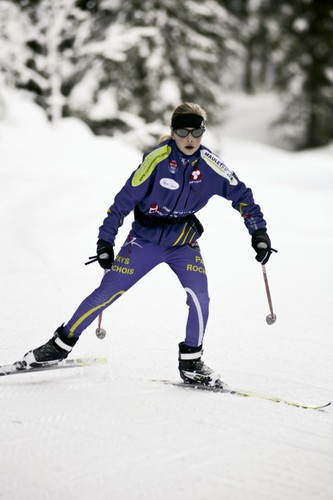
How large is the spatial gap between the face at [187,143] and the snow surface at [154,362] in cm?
165

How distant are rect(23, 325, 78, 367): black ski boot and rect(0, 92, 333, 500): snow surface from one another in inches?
6.4

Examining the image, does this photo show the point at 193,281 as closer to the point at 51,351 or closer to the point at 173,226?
the point at 173,226

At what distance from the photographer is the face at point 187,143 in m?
3.88

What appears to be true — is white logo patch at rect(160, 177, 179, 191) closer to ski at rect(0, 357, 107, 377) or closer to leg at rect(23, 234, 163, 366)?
leg at rect(23, 234, 163, 366)

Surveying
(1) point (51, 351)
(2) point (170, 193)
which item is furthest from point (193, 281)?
(1) point (51, 351)

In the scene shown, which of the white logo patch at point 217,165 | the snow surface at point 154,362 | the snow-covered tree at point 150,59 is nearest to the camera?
the snow surface at point 154,362

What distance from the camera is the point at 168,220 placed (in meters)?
4.09

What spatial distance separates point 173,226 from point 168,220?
2.1 inches

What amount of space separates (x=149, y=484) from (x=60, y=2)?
16.5 meters

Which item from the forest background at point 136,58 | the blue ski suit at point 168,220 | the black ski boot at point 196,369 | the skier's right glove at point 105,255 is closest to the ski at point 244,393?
the black ski boot at point 196,369

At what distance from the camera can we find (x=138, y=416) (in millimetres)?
3613

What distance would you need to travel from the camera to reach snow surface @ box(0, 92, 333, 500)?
2928 mm

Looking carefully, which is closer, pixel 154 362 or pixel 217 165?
pixel 217 165

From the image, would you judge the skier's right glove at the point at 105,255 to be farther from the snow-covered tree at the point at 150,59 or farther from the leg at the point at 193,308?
the snow-covered tree at the point at 150,59
